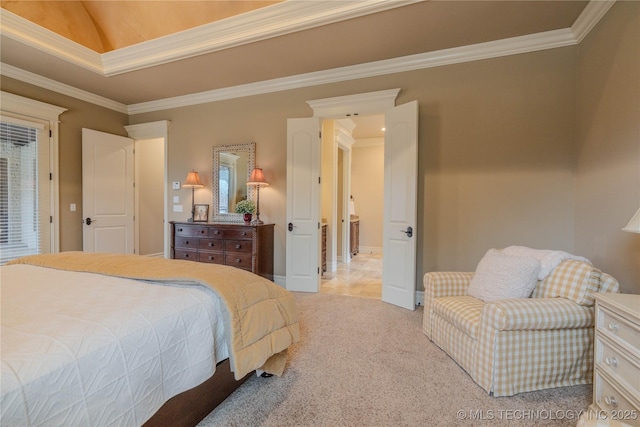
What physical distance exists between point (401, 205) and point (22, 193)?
4.71 meters

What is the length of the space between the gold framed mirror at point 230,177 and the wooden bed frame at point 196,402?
2.76 metres

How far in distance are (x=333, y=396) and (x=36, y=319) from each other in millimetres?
1490

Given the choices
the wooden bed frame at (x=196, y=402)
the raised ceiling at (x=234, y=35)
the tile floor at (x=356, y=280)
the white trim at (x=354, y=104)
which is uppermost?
the raised ceiling at (x=234, y=35)

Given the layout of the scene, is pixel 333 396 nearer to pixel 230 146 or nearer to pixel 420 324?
pixel 420 324

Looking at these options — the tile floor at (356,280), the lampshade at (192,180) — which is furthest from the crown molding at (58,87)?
the tile floor at (356,280)

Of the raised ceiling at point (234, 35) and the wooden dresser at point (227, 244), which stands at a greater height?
the raised ceiling at point (234, 35)

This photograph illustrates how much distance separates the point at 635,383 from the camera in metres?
1.33

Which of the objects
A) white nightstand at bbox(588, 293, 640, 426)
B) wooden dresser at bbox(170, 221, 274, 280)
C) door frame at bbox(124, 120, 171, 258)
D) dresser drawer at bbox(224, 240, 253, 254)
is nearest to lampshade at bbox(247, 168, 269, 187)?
wooden dresser at bbox(170, 221, 274, 280)

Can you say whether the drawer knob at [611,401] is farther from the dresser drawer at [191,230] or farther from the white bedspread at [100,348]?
the dresser drawer at [191,230]

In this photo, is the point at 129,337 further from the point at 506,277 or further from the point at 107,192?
the point at 107,192

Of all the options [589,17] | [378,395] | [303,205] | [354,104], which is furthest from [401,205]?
[589,17]

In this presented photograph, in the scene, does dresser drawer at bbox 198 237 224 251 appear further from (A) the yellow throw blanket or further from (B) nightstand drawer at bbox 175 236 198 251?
(A) the yellow throw blanket

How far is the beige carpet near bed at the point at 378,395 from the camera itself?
158 cm

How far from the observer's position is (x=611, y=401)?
1467 mm
